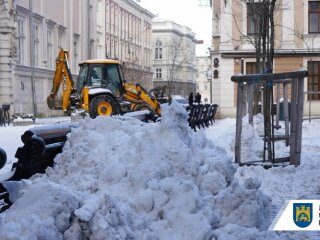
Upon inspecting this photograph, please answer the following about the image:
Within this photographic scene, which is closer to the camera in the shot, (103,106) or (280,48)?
(103,106)

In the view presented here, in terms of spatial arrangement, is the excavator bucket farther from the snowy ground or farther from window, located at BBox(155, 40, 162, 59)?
window, located at BBox(155, 40, 162, 59)

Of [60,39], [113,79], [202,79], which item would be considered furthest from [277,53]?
[202,79]

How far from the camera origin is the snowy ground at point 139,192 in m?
4.12

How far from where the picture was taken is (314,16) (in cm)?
3488

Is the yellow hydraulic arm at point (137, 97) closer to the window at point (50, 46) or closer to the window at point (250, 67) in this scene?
the window at point (250, 67)

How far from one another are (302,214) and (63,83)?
63.8ft

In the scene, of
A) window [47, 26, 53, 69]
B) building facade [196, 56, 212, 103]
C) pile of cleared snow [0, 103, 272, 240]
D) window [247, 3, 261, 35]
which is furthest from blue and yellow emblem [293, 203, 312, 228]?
building facade [196, 56, 212, 103]

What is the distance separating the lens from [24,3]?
37281mm

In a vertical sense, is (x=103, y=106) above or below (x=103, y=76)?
below

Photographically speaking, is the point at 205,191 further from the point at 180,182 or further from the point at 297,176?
the point at 297,176

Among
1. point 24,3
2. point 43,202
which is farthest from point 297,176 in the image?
point 24,3

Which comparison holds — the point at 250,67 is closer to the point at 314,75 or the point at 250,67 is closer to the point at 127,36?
the point at 314,75

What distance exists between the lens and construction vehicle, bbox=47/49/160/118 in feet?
71.2

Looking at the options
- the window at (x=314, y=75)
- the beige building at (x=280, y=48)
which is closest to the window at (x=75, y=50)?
the beige building at (x=280, y=48)
